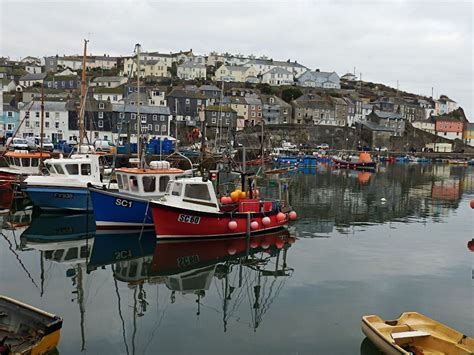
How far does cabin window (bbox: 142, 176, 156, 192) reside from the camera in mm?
22203

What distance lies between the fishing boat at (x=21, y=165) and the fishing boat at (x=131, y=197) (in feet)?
39.1

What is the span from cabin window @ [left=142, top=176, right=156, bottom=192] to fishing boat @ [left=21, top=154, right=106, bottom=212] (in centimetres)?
470

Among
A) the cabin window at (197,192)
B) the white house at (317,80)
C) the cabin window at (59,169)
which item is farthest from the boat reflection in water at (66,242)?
the white house at (317,80)

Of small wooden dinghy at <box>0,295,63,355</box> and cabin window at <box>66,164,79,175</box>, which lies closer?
small wooden dinghy at <box>0,295,63,355</box>

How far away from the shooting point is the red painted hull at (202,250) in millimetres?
17656

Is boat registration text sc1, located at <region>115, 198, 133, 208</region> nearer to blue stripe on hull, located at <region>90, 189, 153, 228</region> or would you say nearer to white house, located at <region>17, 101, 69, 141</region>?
blue stripe on hull, located at <region>90, 189, 153, 228</region>

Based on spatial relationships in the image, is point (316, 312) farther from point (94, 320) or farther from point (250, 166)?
point (250, 166)

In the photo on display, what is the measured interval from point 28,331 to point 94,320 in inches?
107

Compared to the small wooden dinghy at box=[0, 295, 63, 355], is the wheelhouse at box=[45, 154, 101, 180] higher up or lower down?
higher up

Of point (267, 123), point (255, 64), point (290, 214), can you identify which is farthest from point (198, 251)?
point (255, 64)

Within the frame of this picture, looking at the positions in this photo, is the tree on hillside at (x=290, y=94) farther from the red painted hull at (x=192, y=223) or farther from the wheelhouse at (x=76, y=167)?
the red painted hull at (x=192, y=223)

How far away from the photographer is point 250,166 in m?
59.7

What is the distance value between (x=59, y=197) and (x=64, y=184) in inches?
29.5

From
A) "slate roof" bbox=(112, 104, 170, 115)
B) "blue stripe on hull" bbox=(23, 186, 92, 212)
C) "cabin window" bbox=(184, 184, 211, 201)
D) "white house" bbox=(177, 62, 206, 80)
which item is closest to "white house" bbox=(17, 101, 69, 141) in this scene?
"slate roof" bbox=(112, 104, 170, 115)
